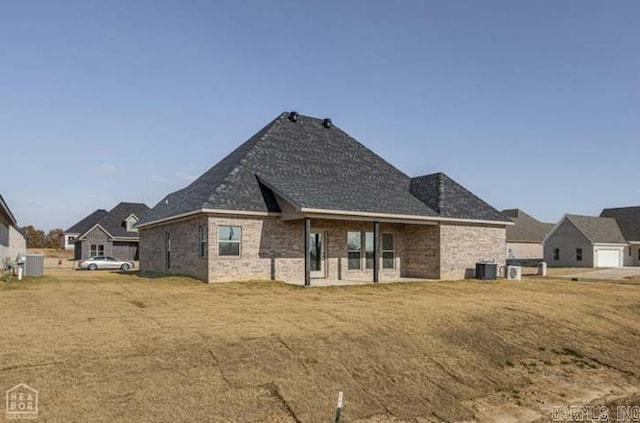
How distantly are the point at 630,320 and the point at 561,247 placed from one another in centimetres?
3682

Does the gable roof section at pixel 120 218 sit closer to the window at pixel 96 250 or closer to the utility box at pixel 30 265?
the window at pixel 96 250

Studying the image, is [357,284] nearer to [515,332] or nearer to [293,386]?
[515,332]

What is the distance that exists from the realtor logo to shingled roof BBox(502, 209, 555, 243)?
5485 centimetres

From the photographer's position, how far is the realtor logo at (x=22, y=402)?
6148 millimetres

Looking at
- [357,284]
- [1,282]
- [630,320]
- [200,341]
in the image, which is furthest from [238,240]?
[630,320]

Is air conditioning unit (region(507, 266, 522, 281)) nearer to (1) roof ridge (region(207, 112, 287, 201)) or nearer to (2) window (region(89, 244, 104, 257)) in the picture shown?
(1) roof ridge (region(207, 112, 287, 201))

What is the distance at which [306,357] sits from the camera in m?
9.09

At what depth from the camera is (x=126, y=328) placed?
33.2ft

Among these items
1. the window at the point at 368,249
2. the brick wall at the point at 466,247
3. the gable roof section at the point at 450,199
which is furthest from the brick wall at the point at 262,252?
the gable roof section at the point at 450,199

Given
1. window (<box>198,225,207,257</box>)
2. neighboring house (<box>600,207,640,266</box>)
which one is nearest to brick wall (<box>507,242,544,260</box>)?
neighboring house (<box>600,207,640,266</box>)

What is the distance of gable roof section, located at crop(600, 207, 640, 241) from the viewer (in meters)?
49.7

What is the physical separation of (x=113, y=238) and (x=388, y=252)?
3426cm

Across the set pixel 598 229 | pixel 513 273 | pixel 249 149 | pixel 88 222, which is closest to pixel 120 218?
pixel 88 222

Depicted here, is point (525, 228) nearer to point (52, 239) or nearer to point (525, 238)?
point (525, 238)
